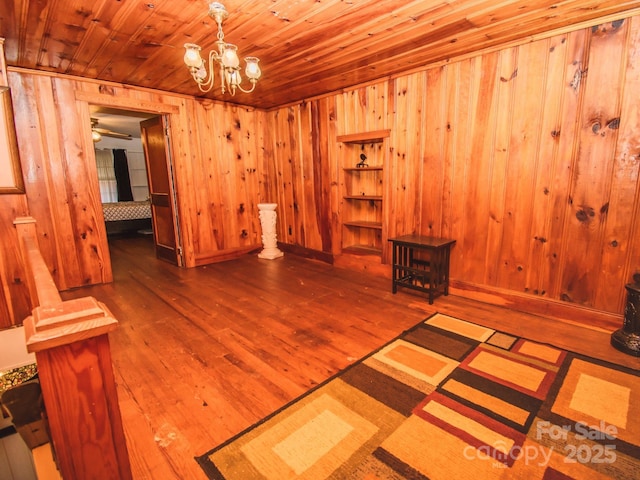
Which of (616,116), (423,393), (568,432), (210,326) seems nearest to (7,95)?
(210,326)

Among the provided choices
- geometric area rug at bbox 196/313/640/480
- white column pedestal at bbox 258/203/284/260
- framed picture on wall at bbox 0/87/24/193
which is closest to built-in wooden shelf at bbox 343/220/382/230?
white column pedestal at bbox 258/203/284/260

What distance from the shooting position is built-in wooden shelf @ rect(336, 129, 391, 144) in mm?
3902

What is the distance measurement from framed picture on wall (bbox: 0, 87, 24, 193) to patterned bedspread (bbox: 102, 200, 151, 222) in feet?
15.8

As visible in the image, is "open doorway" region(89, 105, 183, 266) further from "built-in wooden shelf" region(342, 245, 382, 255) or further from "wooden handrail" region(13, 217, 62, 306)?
"built-in wooden shelf" region(342, 245, 382, 255)

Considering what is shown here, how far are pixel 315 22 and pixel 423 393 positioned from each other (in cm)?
269

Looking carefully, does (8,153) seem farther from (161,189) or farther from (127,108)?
(161,189)

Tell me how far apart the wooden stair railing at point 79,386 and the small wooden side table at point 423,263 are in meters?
2.85

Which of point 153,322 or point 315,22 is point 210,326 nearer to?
point 153,322

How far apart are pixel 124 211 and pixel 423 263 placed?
278 inches

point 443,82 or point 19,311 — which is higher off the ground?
point 443,82

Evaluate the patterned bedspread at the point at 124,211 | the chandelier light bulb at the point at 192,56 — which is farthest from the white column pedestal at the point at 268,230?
the patterned bedspread at the point at 124,211

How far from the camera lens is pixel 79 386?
0.83 metres

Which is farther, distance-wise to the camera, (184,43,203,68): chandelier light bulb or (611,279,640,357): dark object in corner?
(611,279,640,357): dark object in corner

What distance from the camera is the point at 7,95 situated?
2797 millimetres
